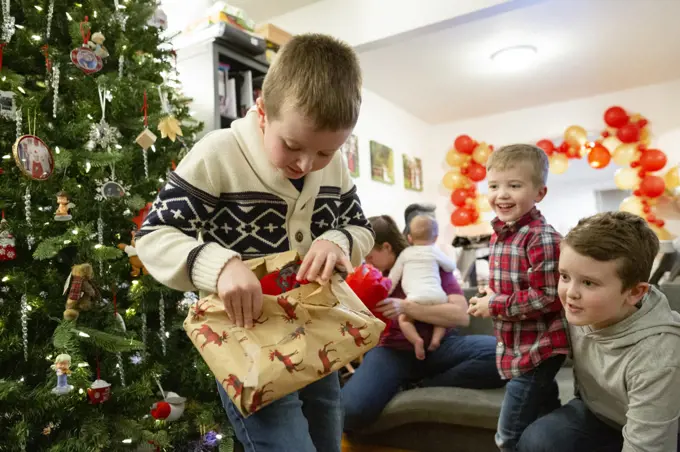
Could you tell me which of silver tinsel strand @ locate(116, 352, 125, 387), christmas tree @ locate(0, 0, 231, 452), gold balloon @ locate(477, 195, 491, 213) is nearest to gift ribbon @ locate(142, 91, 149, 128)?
christmas tree @ locate(0, 0, 231, 452)

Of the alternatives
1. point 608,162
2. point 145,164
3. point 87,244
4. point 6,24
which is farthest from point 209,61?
point 608,162

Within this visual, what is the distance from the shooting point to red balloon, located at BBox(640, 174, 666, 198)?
507 cm

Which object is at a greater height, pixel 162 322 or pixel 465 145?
pixel 465 145

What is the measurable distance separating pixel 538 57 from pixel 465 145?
5.11ft

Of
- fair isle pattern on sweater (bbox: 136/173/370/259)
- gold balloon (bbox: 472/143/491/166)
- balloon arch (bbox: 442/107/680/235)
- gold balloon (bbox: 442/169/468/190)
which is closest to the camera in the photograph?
fair isle pattern on sweater (bbox: 136/173/370/259)

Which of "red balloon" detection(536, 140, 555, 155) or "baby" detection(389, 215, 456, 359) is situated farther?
"red balloon" detection(536, 140, 555, 155)

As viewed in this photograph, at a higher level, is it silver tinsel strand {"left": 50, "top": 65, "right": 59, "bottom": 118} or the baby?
silver tinsel strand {"left": 50, "top": 65, "right": 59, "bottom": 118}

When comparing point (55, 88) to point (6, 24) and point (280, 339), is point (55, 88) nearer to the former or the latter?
point (6, 24)

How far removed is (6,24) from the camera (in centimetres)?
182

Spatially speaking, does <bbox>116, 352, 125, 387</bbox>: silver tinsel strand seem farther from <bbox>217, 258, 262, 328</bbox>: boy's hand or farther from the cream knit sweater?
<bbox>217, 258, 262, 328</bbox>: boy's hand

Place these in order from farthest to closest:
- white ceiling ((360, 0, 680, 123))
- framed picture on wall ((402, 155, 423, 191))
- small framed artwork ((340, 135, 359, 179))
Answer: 1. framed picture on wall ((402, 155, 423, 191))
2. small framed artwork ((340, 135, 359, 179))
3. white ceiling ((360, 0, 680, 123))

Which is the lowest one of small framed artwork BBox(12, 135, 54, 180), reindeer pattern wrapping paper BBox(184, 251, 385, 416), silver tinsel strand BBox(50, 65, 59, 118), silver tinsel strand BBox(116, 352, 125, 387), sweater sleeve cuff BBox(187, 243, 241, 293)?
silver tinsel strand BBox(116, 352, 125, 387)

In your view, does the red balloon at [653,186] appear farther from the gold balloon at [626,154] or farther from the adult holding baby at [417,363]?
the adult holding baby at [417,363]

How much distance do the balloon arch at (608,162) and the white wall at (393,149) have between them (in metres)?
0.44
